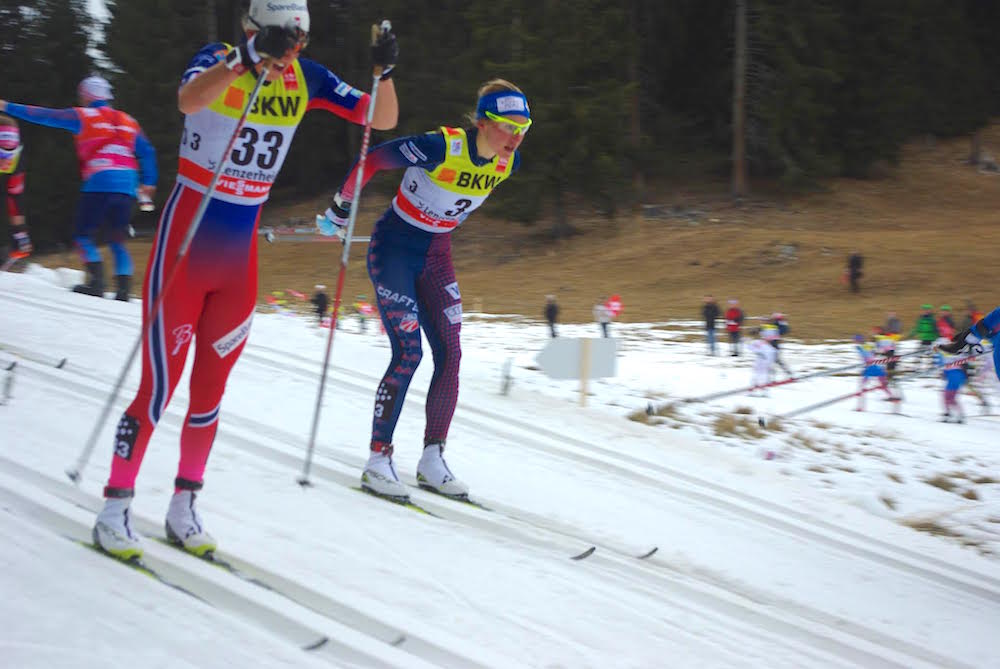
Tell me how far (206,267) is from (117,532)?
104 centimetres

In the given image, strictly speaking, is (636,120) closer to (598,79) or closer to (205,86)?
(598,79)

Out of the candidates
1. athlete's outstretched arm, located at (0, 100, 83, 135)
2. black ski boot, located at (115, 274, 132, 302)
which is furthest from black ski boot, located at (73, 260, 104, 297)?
athlete's outstretched arm, located at (0, 100, 83, 135)

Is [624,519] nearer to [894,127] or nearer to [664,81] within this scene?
[894,127]

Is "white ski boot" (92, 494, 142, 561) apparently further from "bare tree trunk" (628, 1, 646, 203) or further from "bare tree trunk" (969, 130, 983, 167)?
"bare tree trunk" (969, 130, 983, 167)

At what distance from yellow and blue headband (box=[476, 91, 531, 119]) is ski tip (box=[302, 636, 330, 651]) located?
283 cm

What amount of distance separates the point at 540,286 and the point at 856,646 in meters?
26.8

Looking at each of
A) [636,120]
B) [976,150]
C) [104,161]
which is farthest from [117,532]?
[976,150]

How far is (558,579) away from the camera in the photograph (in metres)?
3.87

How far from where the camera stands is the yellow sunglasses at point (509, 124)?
4691 millimetres

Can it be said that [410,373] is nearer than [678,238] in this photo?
Yes

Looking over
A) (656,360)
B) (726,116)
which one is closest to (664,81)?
(726,116)

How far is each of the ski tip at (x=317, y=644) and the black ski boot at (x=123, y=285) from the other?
7.09m

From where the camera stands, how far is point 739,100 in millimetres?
36531

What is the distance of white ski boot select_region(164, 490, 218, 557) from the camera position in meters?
3.51
